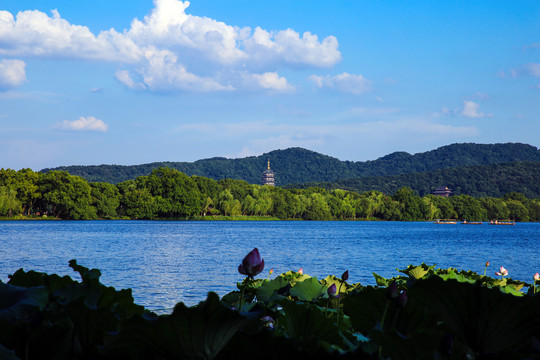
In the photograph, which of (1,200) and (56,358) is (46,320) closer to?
(56,358)

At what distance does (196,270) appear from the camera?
21.1 m

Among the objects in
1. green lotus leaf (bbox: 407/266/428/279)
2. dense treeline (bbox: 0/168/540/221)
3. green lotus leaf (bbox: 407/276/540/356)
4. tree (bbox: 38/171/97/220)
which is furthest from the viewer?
dense treeline (bbox: 0/168/540/221)

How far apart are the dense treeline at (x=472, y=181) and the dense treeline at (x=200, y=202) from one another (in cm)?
2344

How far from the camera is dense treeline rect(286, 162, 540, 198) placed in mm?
153625

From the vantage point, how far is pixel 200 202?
282ft

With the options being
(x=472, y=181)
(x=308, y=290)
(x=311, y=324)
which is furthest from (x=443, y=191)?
(x=311, y=324)

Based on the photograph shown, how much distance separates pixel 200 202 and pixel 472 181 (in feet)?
347

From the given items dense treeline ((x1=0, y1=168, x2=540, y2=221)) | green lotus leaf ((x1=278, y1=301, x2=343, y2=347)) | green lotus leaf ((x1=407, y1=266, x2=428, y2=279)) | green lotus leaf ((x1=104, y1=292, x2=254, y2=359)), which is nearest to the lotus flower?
green lotus leaf ((x1=278, y1=301, x2=343, y2=347))

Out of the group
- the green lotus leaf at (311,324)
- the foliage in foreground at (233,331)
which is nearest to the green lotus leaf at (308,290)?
the green lotus leaf at (311,324)

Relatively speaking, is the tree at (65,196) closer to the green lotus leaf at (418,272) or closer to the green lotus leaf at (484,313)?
the green lotus leaf at (418,272)

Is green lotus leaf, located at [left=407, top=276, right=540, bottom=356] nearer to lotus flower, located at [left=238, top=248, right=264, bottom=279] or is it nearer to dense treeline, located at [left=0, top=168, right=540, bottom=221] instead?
lotus flower, located at [left=238, top=248, right=264, bottom=279]

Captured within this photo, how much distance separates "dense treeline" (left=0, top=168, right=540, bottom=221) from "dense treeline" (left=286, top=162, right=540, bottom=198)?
23440 mm

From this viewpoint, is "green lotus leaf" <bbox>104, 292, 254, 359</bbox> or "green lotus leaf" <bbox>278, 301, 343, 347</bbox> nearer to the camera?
"green lotus leaf" <bbox>104, 292, 254, 359</bbox>

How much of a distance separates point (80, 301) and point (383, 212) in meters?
115
